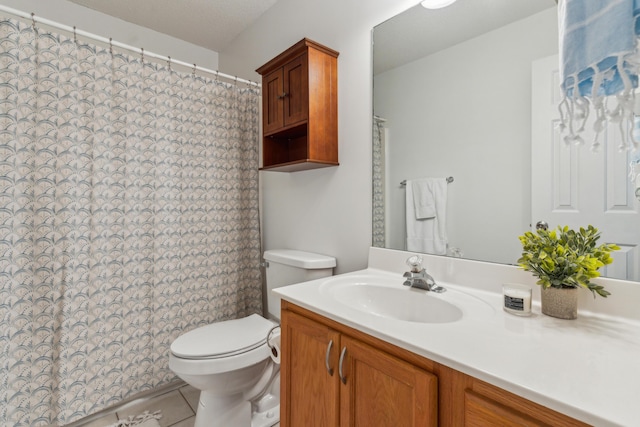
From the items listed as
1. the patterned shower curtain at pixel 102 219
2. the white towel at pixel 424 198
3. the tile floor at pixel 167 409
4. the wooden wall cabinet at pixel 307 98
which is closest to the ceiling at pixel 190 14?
the patterned shower curtain at pixel 102 219

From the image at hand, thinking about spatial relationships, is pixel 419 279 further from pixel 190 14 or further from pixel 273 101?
pixel 190 14

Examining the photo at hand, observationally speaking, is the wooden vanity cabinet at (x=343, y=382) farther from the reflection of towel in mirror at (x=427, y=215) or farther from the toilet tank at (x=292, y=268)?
the reflection of towel in mirror at (x=427, y=215)

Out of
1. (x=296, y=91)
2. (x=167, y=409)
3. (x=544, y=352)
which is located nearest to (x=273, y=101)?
(x=296, y=91)

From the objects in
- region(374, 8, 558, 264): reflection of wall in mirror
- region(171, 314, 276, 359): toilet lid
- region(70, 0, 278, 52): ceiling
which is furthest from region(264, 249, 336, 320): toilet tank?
region(70, 0, 278, 52): ceiling

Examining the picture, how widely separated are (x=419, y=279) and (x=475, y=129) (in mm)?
599

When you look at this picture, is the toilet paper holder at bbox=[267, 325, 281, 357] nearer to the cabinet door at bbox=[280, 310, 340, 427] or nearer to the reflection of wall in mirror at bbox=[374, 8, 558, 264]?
the cabinet door at bbox=[280, 310, 340, 427]

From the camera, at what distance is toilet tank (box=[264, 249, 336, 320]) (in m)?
1.55

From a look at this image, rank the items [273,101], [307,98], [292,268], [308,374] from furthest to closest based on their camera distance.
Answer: [273,101] < [292,268] < [307,98] < [308,374]

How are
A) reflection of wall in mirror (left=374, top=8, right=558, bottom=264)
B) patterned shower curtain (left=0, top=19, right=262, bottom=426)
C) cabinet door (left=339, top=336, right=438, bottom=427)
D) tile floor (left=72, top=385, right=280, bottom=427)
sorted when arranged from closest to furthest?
cabinet door (left=339, top=336, right=438, bottom=427), reflection of wall in mirror (left=374, top=8, right=558, bottom=264), patterned shower curtain (left=0, top=19, right=262, bottom=426), tile floor (left=72, top=385, right=280, bottom=427)

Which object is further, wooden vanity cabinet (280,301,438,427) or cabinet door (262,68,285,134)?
cabinet door (262,68,285,134)

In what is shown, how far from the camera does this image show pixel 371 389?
787 mm

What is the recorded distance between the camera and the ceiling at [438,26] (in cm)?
105

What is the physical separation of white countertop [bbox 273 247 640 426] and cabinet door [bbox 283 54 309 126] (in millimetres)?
997

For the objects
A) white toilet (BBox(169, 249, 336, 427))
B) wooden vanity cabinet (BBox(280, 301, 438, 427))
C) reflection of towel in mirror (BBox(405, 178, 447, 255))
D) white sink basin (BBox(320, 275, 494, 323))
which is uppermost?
reflection of towel in mirror (BBox(405, 178, 447, 255))
